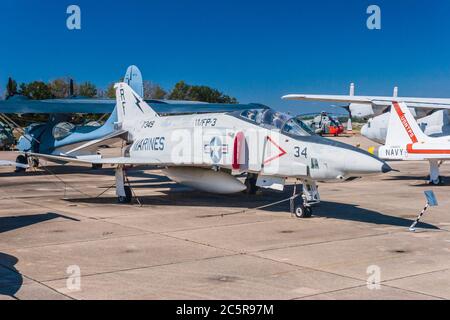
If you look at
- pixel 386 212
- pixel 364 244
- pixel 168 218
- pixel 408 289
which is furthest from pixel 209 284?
pixel 386 212

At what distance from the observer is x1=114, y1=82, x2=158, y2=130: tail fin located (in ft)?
57.7

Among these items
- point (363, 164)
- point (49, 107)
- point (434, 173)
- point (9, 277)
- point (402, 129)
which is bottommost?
point (9, 277)

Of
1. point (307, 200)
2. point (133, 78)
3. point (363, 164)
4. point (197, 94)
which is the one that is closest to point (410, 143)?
point (307, 200)

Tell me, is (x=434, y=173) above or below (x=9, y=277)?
above

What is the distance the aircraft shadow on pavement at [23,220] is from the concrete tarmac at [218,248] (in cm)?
2

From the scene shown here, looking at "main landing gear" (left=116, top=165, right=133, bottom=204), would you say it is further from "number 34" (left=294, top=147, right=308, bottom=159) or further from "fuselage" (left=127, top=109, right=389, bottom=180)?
"number 34" (left=294, top=147, right=308, bottom=159)

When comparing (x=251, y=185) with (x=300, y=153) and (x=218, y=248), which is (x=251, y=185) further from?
(x=218, y=248)

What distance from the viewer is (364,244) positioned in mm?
9656

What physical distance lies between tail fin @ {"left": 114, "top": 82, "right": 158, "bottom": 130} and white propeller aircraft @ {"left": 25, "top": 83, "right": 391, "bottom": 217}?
1.11 metres

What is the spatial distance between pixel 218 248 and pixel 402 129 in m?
12.3

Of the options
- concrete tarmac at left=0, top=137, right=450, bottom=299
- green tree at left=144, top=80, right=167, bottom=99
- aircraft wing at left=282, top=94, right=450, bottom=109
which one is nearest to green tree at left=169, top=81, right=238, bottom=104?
green tree at left=144, top=80, right=167, bottom=99

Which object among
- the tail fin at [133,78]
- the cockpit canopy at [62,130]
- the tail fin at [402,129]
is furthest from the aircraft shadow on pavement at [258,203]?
the cockpit canopy at [62,130]

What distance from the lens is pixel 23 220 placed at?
1213 cm
